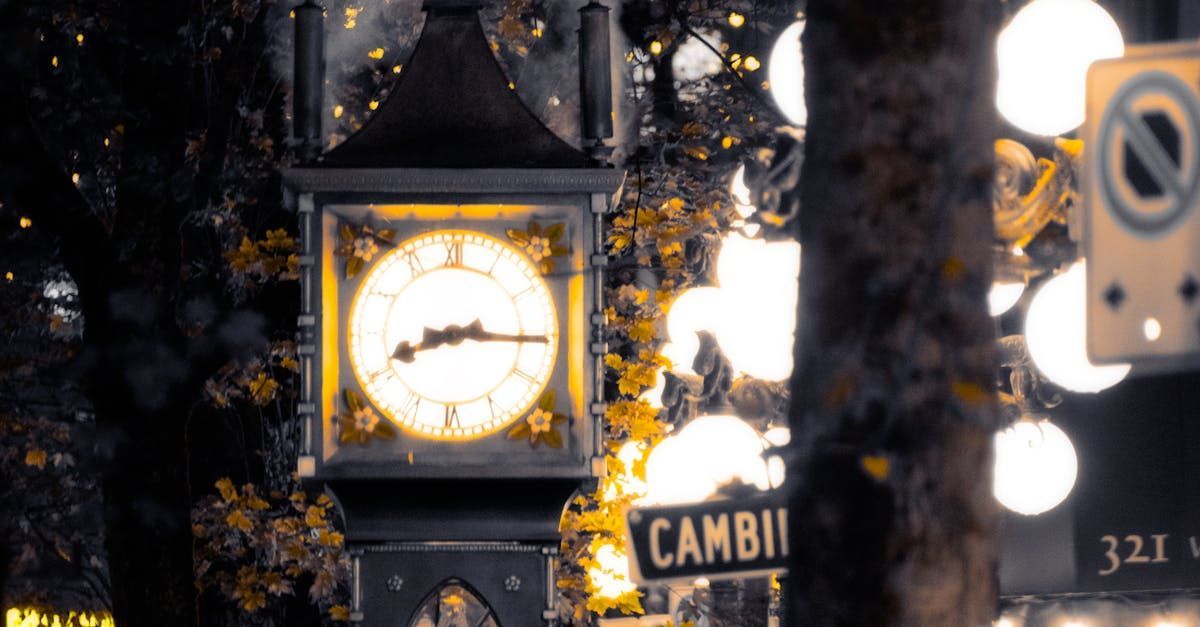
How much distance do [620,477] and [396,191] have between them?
8.60 meters

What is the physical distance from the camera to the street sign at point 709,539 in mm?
5465

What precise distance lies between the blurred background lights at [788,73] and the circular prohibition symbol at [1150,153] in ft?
9.48

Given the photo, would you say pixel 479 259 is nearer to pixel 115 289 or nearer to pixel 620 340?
pixel 115 289

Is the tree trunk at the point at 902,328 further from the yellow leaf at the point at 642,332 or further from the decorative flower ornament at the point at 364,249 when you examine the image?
the yellow leaf at the point at 642,332

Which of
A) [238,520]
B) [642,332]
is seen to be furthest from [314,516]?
[642,332]

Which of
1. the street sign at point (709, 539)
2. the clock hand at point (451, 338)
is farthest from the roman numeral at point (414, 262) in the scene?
the street sign at point (709, 539)

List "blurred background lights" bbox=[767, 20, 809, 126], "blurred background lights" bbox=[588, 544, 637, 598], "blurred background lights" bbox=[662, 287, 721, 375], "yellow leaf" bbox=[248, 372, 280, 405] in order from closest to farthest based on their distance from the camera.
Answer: "blurred background lights" bbox=[767, 20, 809, 126] < "blurred background lights" bbox=[662, 287, 721, 375] < "blurred background lights" bbox=[588, 544, 637, 598] < "yellow leaf" bbox=[248, 372, 280, 405]

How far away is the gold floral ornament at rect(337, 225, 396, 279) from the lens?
6.25 m

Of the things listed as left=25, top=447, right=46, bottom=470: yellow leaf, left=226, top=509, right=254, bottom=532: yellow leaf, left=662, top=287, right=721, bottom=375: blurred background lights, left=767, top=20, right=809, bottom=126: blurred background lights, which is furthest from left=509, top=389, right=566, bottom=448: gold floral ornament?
left=25, top=447, right=46, bottom=470: yellow leaf

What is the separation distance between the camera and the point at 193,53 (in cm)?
1131

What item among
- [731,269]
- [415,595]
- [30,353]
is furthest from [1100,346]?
[30,353]

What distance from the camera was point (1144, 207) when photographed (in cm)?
361

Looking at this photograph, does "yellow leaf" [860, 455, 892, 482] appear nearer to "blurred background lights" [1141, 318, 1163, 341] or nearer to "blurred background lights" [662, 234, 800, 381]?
"blurred background lights" [1141, 318, 1163, 341]

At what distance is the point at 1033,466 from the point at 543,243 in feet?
8.73
